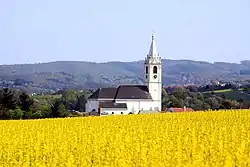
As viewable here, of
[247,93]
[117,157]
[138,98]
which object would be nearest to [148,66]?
[138,98]

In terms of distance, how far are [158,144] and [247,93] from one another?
4329 inches

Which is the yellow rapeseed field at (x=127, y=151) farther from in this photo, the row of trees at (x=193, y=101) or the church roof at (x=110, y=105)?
the row of trees at (x=193, y=101)

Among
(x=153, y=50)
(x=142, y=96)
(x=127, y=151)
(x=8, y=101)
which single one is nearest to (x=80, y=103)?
(x=142, y=96)

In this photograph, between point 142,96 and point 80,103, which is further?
point 80,103

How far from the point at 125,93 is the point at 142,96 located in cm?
371

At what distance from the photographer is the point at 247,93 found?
397 feet

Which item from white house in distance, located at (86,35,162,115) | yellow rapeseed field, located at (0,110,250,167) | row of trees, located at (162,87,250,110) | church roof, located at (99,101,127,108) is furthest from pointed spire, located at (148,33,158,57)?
yellow rapeseed field, located at (0,110,250,167)

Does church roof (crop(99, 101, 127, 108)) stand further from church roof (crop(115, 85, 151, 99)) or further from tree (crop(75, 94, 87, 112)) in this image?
tree (crop(75, 94, 87, 112))

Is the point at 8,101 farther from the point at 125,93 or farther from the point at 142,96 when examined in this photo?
the point at 125,93

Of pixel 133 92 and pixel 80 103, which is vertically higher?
pixel 133 92

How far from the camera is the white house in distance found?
95.1 m

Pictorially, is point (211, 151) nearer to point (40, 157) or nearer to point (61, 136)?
point (40, 157)

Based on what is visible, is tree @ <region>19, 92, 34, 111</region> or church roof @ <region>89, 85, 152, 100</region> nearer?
tree @ <region>19, 92, 34, 111</region>

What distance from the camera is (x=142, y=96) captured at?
96000mm
